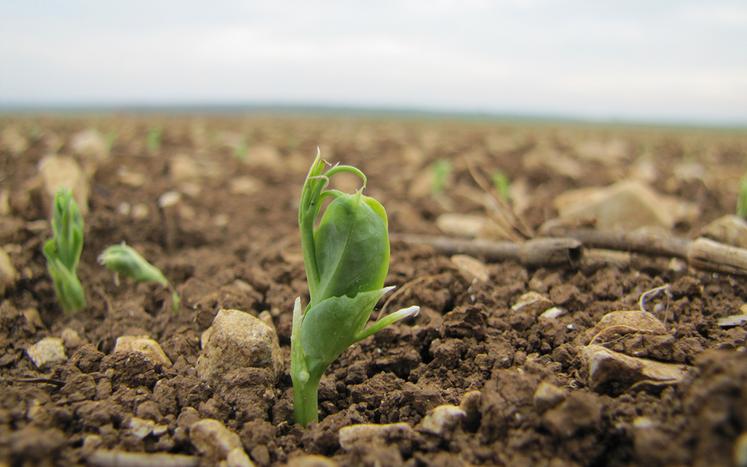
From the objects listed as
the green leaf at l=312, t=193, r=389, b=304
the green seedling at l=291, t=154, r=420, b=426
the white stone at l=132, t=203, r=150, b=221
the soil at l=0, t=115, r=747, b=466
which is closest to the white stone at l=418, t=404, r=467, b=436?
the soil at l=0, t=115, r=747, b=466

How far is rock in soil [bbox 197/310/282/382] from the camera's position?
1958mm

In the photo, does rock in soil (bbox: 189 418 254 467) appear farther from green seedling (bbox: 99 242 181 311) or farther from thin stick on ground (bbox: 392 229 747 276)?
thin stick on ground (bbox: 392 229 747 276)

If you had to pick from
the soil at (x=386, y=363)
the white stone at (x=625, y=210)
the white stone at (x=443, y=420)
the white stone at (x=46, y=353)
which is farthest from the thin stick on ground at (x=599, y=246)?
the white stone at (x=46, y=353)

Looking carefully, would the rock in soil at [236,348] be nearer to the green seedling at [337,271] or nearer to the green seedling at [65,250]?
the green seedling at [337,271]

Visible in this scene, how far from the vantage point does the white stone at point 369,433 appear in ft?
5.20

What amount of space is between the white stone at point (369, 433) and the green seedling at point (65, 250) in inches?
65.2

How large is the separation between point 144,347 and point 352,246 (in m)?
1.01

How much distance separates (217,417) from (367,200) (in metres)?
0.79

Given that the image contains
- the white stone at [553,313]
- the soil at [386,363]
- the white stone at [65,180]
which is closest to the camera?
the soil at [386,363]

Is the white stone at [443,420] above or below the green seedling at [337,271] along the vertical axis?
below

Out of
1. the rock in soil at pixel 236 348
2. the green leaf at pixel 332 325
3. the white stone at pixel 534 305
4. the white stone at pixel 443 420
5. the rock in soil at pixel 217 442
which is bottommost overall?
the rock in soil at pixel 217 442

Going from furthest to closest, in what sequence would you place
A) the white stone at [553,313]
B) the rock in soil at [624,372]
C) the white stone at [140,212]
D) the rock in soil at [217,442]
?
the white stone at [140,212] < the white stone at [553,313] < the rock in soil at [624,372] < the rock in soil at [217,442]

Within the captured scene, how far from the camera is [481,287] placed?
262 centimetres

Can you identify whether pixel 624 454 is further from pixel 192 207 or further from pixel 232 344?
pixel 192 207
